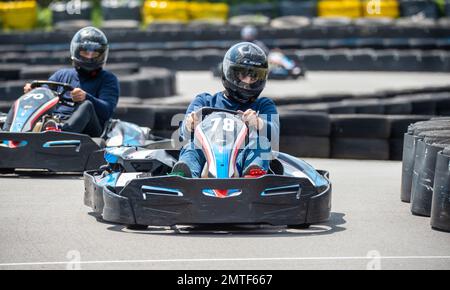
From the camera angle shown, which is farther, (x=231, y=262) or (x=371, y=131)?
(x=371, y=131)

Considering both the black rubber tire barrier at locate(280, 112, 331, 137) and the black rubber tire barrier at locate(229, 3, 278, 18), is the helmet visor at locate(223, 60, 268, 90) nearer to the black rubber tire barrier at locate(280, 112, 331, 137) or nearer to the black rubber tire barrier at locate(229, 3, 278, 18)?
the black rubber tire barrier at locate(280, 112, 331, 137)

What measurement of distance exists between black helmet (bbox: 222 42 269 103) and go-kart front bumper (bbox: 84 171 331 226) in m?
1.16

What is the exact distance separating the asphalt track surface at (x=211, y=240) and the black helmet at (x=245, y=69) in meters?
1.11

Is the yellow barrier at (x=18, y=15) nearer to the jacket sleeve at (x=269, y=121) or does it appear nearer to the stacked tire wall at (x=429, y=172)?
the stacked tire wall at (x=429, y=172)

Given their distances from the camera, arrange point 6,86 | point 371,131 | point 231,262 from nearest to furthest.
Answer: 1. point 231,262
2. point 371,131
3. point 6,86

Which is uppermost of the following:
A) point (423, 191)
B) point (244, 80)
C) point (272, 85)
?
point (244, 80)

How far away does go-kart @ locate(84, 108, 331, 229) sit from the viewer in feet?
21.6

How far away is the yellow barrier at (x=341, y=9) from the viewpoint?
1179 inches

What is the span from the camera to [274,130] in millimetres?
7555

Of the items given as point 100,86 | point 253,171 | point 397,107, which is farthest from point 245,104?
point 397,107

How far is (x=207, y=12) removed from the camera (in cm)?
3097

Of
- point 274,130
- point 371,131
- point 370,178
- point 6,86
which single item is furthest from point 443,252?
point 6,86

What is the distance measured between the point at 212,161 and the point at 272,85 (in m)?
15.8

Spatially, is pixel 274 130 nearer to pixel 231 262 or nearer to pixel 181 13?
pixel 231 262
